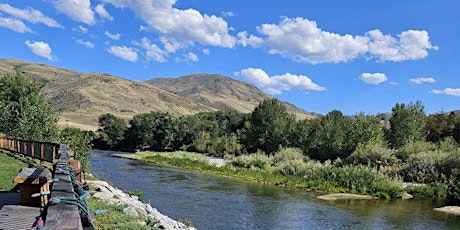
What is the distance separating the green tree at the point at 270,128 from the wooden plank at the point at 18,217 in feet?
185

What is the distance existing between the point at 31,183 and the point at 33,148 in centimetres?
1893

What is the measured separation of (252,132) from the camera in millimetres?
67375

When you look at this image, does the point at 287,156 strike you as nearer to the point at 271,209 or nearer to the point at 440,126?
the point at 440,126

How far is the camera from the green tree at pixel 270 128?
6378cm

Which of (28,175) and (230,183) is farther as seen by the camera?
(230,183)

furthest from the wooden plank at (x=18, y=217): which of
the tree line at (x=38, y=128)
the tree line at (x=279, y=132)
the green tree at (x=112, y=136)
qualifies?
the green tree at (x=112, y=136)

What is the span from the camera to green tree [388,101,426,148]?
2082 inches

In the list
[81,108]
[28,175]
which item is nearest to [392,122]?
[28,175]

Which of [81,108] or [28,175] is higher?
[81,108]

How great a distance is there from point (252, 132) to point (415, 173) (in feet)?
102

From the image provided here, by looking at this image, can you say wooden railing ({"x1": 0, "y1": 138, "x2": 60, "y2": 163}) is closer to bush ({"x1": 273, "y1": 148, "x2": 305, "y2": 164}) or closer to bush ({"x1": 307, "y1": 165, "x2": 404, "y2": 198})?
bush ({"x1": 307, "y1": 165, "x2": 404, "y2": 198})

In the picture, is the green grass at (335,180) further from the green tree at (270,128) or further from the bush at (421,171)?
the green tree at (270,128)

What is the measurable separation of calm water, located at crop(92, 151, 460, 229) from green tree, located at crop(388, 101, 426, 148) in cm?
2322

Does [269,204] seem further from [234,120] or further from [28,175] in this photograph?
[234,120]
